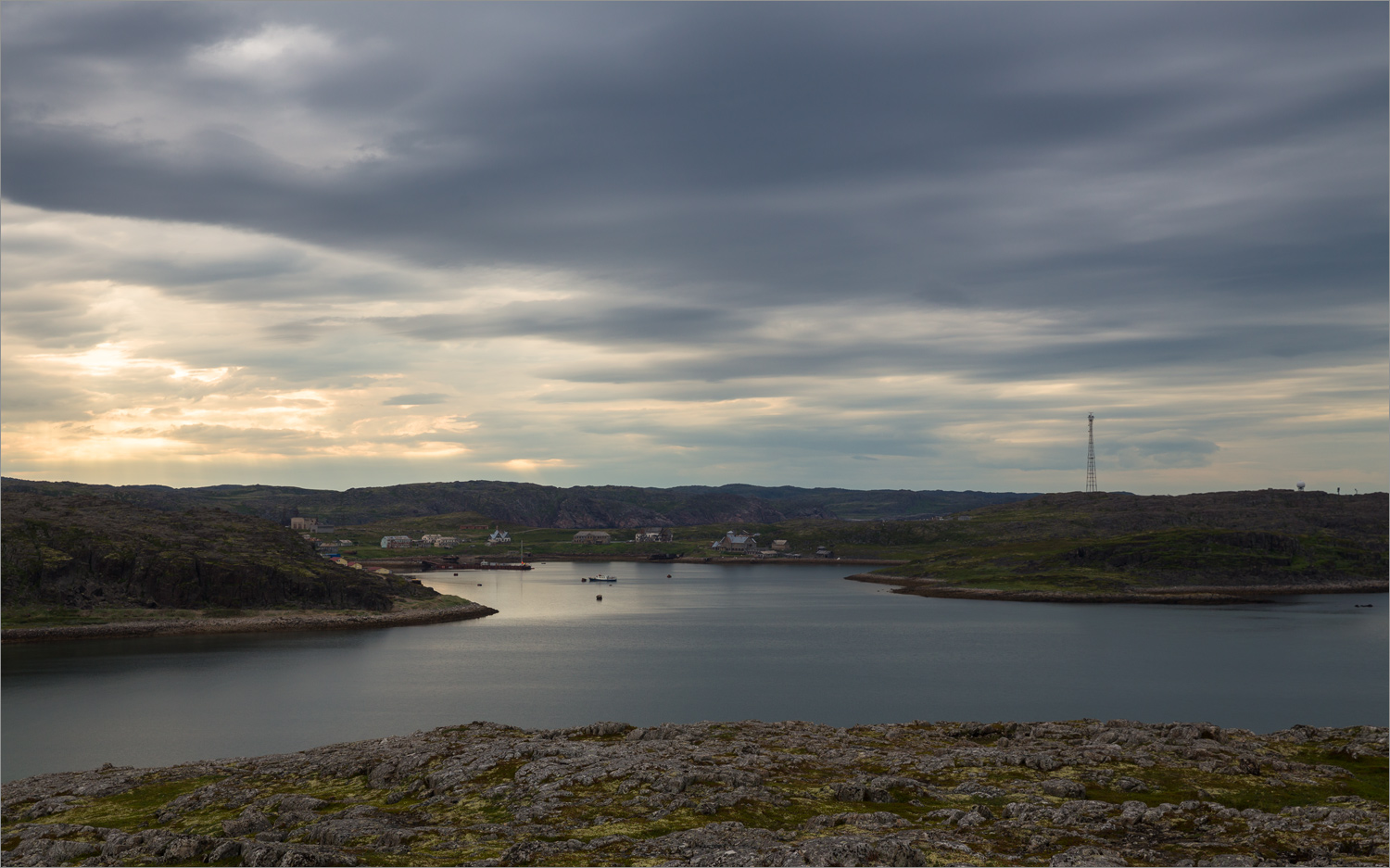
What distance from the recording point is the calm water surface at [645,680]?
305 ft

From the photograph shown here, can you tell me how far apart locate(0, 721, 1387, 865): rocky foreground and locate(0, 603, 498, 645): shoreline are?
124 meters

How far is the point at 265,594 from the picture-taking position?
19650 cm

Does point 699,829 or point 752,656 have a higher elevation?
point 699,829

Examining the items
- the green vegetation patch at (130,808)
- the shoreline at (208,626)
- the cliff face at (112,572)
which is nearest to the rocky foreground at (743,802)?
the green vegetation patch at (130,808)

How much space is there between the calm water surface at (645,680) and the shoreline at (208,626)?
7.40 m

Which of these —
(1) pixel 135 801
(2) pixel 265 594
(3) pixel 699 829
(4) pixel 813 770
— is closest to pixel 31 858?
(1) pixel 135 801

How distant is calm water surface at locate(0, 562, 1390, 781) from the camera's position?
305 ft

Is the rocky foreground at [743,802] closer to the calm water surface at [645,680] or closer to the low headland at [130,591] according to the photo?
the calm water surface at [645,680]

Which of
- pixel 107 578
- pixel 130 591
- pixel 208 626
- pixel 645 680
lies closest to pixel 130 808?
pixel 645 680

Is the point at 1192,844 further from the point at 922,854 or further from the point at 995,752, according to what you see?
the point at 995,752

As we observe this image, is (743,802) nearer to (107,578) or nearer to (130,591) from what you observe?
(130,591)

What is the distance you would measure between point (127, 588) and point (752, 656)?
132770mm

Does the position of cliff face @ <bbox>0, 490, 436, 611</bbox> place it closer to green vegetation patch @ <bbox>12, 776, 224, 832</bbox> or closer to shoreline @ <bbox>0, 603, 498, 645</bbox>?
shoreline @ <bbox>0, 603, 498, 645</bbox>

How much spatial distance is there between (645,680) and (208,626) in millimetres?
105902
